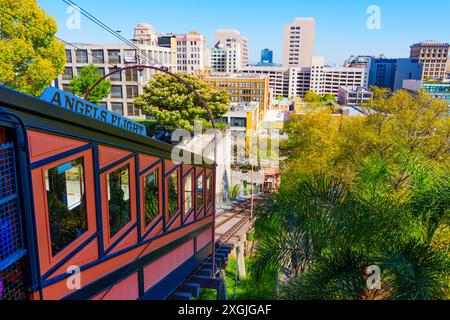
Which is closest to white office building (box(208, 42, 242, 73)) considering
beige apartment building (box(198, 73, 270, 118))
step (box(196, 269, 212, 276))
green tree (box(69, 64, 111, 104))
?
beige apartment building (box(198, 73, 270, 118))

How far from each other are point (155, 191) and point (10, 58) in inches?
478

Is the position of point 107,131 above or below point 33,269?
above

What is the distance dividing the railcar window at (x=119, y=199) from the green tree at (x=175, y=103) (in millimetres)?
19599

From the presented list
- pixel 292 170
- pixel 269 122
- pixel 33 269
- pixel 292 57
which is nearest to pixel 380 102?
pixel 292 170

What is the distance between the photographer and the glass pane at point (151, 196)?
274 inches

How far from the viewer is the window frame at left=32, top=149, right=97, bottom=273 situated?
13.6 feet

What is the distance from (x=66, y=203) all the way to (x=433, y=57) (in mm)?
160654

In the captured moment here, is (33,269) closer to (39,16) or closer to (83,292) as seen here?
(83,292)

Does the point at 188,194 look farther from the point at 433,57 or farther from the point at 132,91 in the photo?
the point at 433,57

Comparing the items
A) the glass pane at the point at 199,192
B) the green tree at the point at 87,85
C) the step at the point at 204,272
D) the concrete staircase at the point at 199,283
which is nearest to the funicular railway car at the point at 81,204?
the concrete staircase at the point at 199,283

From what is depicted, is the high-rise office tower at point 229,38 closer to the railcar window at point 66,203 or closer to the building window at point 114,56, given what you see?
the building window at point 114,56

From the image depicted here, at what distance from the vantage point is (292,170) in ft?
68.1

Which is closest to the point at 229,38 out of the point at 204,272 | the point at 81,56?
the point at 81,56
